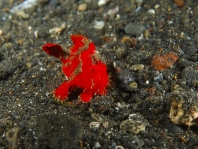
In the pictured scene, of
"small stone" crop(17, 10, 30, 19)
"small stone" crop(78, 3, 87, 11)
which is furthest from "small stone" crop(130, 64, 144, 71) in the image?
"small stone" crop(17, 10, 30, 19)

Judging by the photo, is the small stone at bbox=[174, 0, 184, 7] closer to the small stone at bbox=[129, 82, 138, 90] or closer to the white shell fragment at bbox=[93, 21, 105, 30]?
the white shell fragment at bbox=[93, 21, 105, 30]

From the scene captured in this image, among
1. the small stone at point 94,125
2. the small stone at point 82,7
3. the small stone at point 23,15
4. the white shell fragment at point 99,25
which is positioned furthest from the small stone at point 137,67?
the small stone at point 23,15

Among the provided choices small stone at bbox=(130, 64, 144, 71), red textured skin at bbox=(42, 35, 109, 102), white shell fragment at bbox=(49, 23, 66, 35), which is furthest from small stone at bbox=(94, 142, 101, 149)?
white shell fragment at bbox=(49, 23, 66, 35)

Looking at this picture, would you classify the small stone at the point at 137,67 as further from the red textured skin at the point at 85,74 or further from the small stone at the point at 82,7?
the small stone at the point at 82,7

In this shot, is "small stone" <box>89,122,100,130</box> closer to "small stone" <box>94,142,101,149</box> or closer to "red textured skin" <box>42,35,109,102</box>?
"small stone" <box>94,142,101,149</box>

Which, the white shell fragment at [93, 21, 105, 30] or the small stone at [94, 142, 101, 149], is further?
the white shell fragment at [93, 21, 105, 30]

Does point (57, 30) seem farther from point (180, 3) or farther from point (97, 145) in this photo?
point (97, 145)

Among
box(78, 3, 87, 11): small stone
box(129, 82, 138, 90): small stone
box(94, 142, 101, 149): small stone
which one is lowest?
box(94, 142, 101, 149): small stone

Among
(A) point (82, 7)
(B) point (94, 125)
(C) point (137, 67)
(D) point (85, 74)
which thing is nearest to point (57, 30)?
(A) point (82, 7)

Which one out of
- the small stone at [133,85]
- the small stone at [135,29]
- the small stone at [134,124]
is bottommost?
the small stone at [134,124]

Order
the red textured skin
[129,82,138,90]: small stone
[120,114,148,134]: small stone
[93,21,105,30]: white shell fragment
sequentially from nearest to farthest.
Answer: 1. [120,114,148,134]: small stone
2. the red textured skin
3. [129,82,138,90]: small stone
4. [93,21,105,30]: white shell fragment

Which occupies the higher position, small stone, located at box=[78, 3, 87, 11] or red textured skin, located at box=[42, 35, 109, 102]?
small stone, located at box=[78, 3, 87, 11]

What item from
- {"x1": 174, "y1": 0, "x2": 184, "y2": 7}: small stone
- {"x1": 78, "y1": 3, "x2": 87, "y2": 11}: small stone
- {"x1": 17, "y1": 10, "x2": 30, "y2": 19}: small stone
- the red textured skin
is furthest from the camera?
{"x1": 17, "y1": 10, "x2": 30, "y2": 19}: small stone
